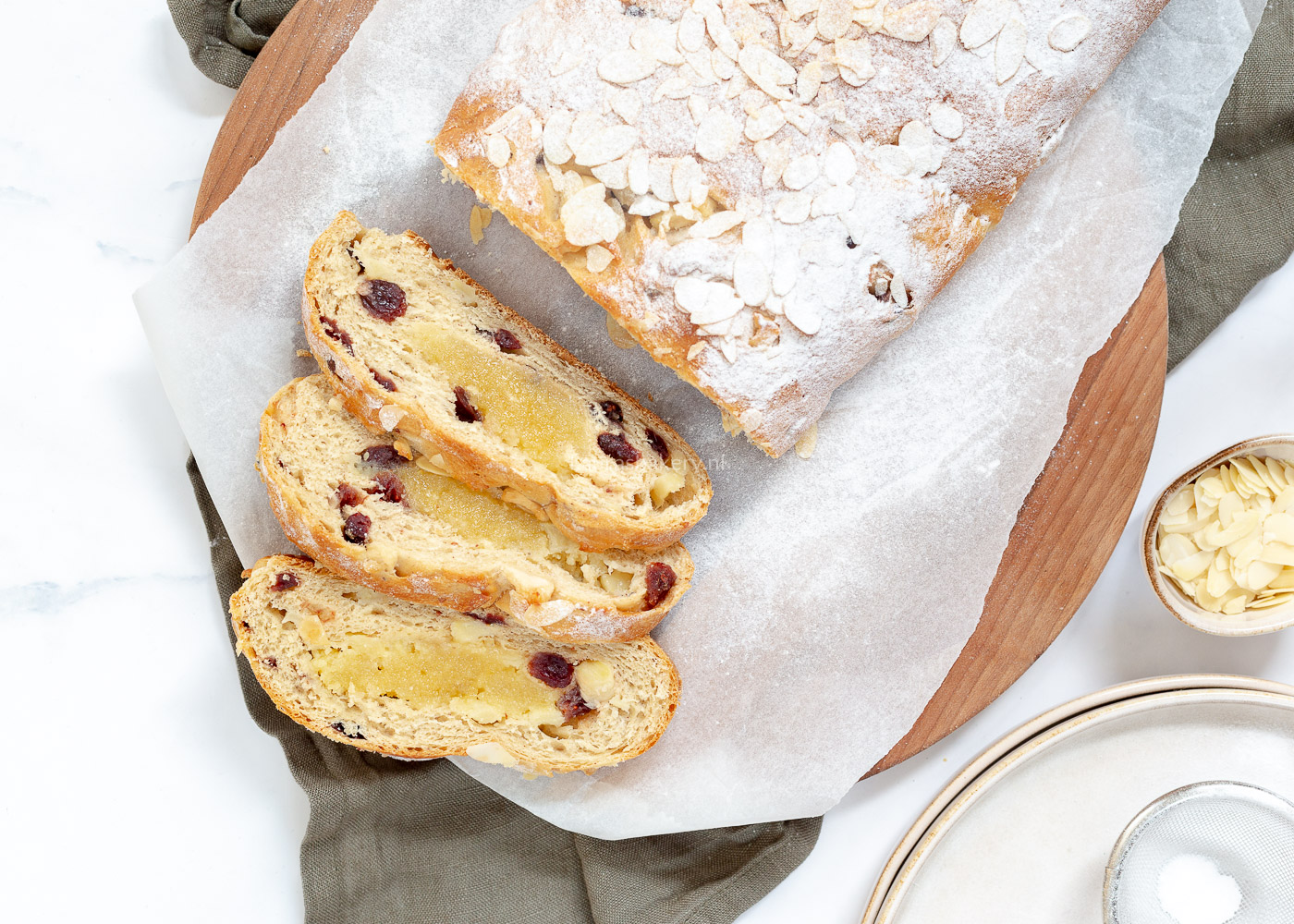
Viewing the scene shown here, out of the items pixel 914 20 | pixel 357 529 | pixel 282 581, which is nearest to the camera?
pixel 914 20

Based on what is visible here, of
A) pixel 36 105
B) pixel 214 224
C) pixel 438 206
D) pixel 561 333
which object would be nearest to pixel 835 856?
pixel 561 333

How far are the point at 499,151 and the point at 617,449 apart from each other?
2.25ft

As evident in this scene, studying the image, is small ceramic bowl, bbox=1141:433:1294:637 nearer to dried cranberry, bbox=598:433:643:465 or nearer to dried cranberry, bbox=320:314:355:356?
dried cranberry, bbox=598:433:643:465

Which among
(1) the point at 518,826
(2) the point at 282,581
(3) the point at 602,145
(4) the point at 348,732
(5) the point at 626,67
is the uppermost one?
(5) the point at 626,67

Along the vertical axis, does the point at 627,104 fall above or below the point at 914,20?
below

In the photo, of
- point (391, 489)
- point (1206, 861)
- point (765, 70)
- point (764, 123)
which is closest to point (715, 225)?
point (764, 123)

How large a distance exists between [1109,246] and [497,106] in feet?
4.69

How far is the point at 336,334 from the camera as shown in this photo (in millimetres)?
2066

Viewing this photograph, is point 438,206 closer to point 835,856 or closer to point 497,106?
point 497,106

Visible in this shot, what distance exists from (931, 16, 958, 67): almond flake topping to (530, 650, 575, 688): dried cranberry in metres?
1.54

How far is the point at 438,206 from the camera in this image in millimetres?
2271

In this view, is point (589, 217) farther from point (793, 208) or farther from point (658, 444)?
point (658, 444)

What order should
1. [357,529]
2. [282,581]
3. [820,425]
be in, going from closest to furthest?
[357,529]
[282,581]
[820,425]

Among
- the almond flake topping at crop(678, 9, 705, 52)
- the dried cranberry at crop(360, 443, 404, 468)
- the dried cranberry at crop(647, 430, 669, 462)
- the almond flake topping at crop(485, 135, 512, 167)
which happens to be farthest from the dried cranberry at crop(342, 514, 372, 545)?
the almond flake topping at crop(678, 9, 705, 52)
